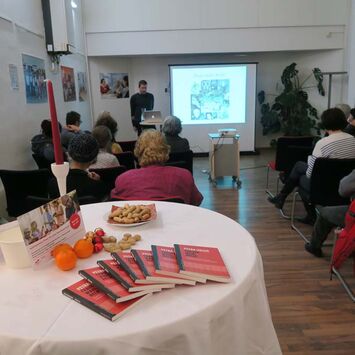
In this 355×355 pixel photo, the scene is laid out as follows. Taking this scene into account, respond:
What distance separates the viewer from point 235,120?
773 cm

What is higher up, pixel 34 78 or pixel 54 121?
pixel 34 78

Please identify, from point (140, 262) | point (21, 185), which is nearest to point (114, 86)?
point (21, 185)

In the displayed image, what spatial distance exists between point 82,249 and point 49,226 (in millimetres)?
130

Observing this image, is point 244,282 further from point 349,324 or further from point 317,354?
point 349,324

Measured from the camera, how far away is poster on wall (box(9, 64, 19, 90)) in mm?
3843

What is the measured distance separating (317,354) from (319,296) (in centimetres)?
60

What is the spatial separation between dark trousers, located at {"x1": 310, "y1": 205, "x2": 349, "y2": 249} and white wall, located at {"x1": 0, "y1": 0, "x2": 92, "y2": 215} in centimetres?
287

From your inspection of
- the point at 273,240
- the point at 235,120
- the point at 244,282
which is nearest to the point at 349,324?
the point at 273,240

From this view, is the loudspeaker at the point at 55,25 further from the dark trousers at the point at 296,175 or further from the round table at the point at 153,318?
the round table at the point at 153,318

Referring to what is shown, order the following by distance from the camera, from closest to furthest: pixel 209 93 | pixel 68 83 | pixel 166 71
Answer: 1. pixel 68 83
2. pixel 209 93
3. pixel 166 71

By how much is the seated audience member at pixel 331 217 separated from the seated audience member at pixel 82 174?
163 centimetres

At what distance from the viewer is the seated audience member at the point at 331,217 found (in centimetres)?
255

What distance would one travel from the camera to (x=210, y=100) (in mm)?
7613

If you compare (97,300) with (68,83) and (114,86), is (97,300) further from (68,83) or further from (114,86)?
(114,86)
